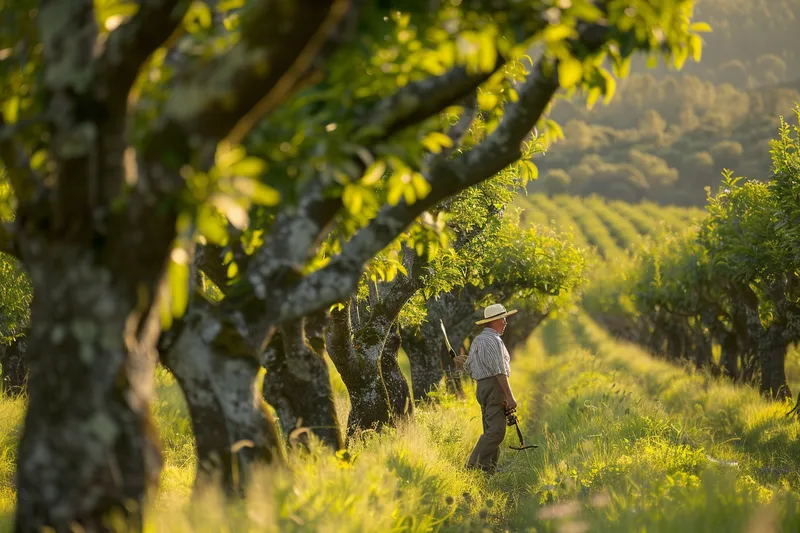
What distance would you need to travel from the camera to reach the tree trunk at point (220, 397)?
507 cm

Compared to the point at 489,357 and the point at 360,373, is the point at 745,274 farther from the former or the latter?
the point at 360,373

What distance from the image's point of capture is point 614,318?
178 feet

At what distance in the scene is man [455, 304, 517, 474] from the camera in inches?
383

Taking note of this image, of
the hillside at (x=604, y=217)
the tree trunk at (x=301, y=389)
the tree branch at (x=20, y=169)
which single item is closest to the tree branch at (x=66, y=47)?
the tree branch at (x=20, y=169)

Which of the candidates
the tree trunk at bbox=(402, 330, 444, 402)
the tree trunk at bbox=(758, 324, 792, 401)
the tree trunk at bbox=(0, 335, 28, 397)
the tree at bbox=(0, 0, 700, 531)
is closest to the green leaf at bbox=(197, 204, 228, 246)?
the tree at bbox=(0, 0, 700, 531)

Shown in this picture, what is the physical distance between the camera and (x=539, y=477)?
8.69 meters

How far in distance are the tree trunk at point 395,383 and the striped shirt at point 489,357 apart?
188cm

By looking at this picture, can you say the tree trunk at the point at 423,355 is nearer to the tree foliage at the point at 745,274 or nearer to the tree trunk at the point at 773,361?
the tree foliage at the point at 745,274

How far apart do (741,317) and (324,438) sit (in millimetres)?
21664

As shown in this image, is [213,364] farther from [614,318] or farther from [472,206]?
[614,318]

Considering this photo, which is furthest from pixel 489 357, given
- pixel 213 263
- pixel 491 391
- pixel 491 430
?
pixel 213 263

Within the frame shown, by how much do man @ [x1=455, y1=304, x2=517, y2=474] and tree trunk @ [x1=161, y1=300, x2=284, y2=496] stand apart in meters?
5.15

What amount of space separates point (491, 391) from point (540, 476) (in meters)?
1.42

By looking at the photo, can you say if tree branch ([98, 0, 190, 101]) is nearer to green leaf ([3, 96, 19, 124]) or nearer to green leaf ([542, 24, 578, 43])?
green leaf ([3, 96, 19, 124])
